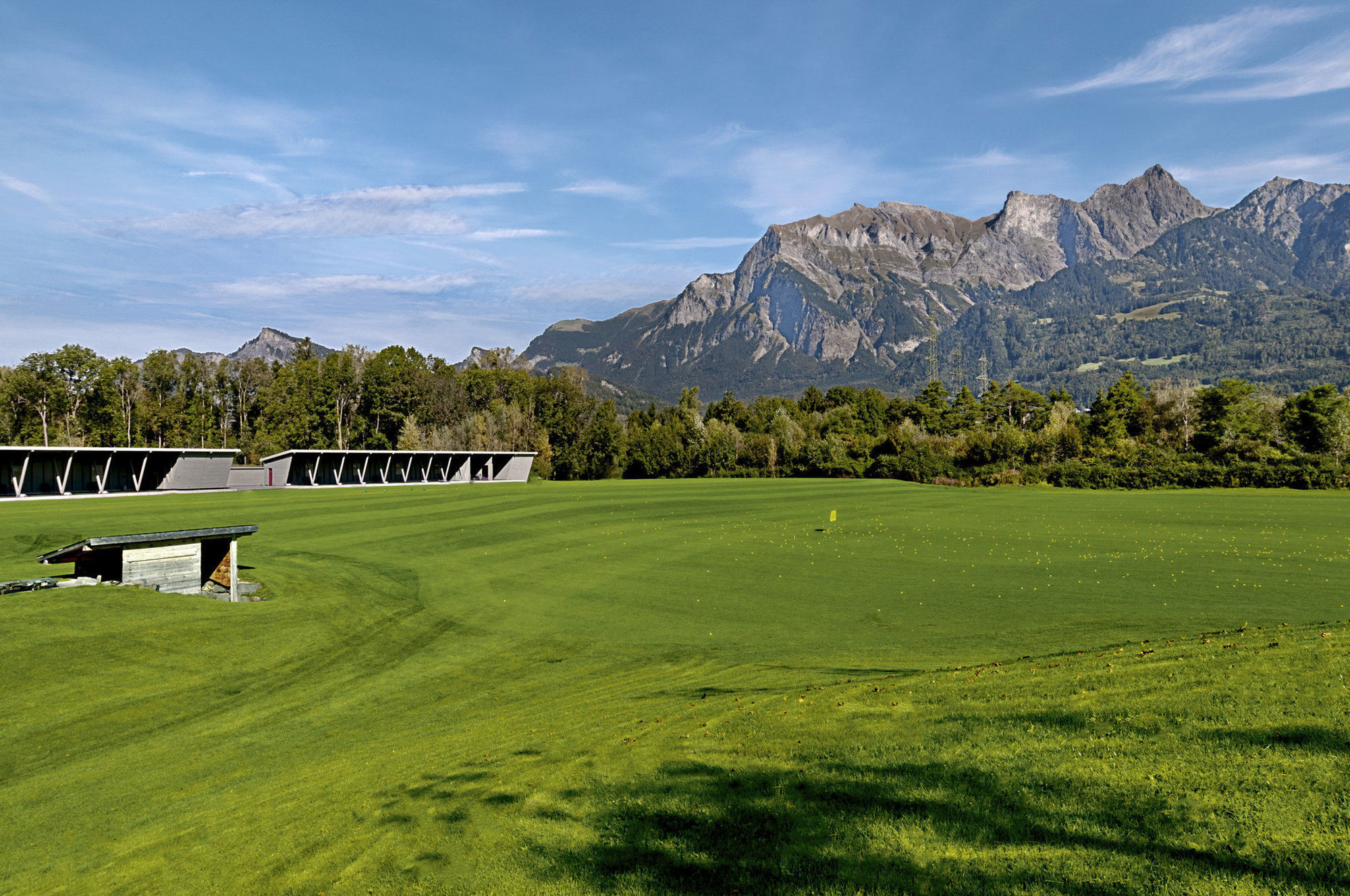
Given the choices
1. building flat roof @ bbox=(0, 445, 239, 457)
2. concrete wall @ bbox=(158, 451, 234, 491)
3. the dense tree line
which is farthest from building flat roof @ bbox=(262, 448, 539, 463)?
the dense tree line

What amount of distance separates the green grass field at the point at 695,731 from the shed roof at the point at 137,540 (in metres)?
2.15

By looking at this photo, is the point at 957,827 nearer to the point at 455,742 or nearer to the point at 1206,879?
the point at 1206,879

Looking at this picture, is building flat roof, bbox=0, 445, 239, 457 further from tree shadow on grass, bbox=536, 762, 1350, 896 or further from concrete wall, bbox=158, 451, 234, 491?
tree shadow on grass, bbox=536, 762, 1350, 896

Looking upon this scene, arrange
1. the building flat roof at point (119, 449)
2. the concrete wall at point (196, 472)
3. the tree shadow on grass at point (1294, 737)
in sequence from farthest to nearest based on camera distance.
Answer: the concrete wall at point (196, 472), the building flat roof at point (119, 449), the tree shadow on grass at point (1294, 737)

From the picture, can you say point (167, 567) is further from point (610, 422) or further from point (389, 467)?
point (610, 422)

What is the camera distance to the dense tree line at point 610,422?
8531 cm

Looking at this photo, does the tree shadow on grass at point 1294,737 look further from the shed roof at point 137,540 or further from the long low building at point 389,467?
the long low building at point 389,467

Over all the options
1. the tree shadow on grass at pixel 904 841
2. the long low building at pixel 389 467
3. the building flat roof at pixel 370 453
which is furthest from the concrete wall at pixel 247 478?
the tree shadow on grass at pixel 904 841

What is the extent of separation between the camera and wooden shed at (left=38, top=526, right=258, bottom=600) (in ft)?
68.8

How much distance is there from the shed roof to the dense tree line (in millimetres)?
77054

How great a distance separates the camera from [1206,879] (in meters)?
4.87

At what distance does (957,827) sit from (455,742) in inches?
298

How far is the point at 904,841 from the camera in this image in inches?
228

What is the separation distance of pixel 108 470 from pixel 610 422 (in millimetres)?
66459
